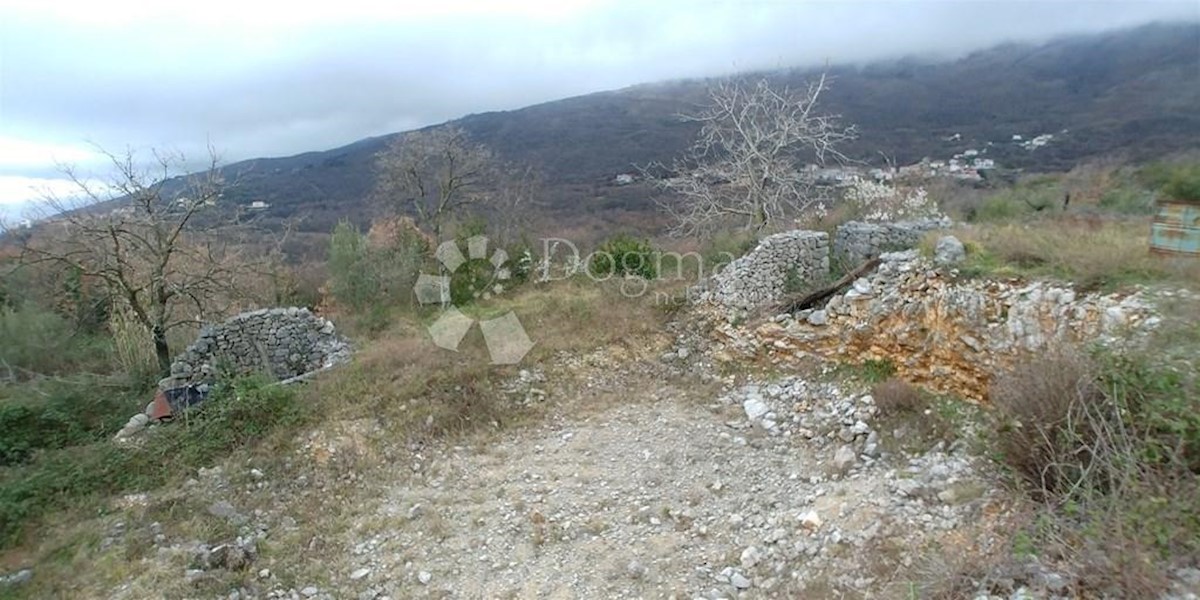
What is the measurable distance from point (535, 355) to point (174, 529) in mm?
Result: 4312

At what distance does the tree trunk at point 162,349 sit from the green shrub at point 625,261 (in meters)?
6.74

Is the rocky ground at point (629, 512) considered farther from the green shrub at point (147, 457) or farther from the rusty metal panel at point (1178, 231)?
the rusty metal panel at point (1178, 231)

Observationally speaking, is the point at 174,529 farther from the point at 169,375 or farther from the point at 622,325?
the point at 622,325

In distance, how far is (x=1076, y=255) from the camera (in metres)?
5.83

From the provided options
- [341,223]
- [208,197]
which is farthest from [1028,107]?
[208,197]

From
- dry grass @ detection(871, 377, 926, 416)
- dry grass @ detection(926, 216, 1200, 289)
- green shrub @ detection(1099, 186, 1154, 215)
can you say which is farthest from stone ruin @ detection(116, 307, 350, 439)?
green shrub @ detection(1099, 186, 1154, 215)

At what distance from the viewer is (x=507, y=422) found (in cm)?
705

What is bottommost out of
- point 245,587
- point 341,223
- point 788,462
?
point 788,462

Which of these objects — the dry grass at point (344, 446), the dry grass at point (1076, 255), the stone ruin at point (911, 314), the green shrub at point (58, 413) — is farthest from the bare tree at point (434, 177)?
the dry grass at point (1076, 255)

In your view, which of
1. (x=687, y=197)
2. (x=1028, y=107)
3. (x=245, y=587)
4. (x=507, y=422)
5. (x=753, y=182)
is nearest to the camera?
(x=245, y=587)

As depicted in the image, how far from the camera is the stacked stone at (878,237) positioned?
832cm

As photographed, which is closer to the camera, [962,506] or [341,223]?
[962,506]

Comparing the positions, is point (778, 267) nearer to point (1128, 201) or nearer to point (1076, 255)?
point (1076, 255)

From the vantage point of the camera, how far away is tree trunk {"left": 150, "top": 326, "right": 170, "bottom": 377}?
8.16 meters
